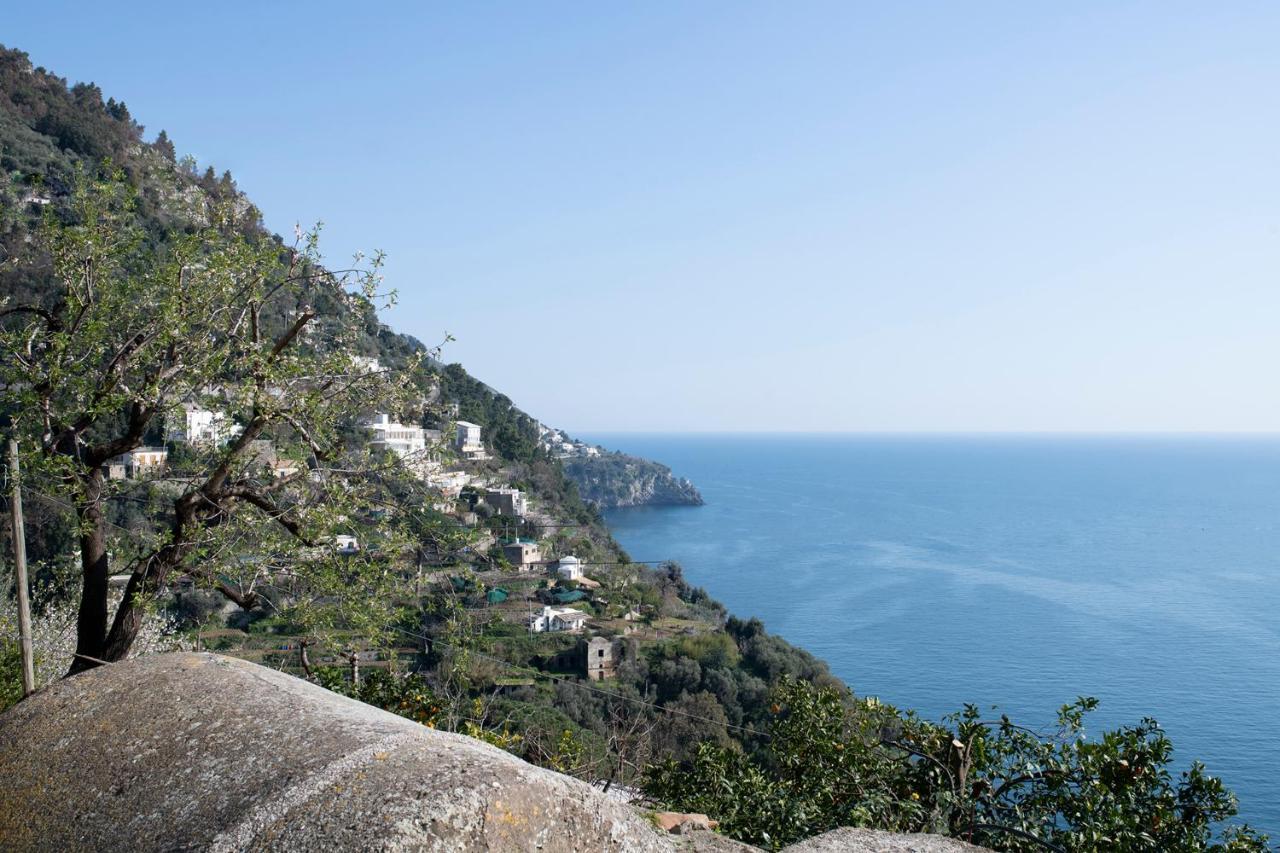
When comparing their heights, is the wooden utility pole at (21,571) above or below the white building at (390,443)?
below

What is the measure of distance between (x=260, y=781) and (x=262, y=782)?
1 cm

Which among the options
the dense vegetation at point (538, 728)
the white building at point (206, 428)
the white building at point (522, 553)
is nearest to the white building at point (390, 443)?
the dense vegetation at point (538, 728)

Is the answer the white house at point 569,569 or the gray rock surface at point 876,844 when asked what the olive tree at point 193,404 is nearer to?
the gray rock surface at point 876,844

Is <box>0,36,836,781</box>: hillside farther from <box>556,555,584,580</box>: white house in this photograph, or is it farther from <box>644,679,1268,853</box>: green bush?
<box>644,679,1268,853</box>: green bush

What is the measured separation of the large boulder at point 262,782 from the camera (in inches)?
98.4

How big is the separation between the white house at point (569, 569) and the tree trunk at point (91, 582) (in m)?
38.2

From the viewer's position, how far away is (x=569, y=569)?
4441cm

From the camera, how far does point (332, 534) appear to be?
644 centimetres

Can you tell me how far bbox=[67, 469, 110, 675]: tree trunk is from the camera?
5891mm

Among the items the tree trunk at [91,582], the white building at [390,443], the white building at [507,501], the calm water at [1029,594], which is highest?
the white building at [390,443]

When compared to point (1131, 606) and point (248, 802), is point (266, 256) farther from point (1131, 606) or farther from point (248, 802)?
point (1131, 606)

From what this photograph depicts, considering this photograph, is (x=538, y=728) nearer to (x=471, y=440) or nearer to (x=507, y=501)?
(x=507, y=501)

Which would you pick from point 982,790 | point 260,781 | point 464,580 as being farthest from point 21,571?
point 982,790

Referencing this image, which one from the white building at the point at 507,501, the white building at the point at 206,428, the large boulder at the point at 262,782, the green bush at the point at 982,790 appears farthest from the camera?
the white building at the point at 507,501
